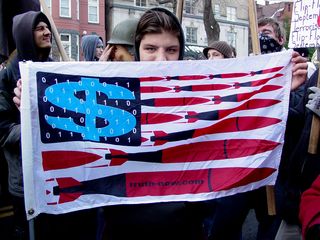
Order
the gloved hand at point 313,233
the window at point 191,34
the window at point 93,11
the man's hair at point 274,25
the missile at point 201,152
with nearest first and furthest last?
the gloved hand at point 313,233 < the missile at point 201,152 < the man's hair at point 274,25 < the window at point 93,11 < the window at point 191,34

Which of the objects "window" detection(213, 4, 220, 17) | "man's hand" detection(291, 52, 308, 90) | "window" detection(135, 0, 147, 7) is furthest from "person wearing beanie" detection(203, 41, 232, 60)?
"window" detection(213, 4, 220, 17)

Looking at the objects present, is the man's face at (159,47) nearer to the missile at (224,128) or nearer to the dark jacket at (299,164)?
the missile at (224,128)

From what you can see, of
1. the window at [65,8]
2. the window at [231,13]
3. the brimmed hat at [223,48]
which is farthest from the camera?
the window at [231,13]

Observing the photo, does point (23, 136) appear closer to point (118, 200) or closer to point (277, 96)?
point (118, 200)

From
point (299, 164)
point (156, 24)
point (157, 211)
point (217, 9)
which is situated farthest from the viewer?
point (217, 9)

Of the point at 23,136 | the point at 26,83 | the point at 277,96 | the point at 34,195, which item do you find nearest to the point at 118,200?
the point at 34,195

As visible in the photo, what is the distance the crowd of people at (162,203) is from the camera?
7.09 ft

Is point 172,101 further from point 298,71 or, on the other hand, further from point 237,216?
point 237,216

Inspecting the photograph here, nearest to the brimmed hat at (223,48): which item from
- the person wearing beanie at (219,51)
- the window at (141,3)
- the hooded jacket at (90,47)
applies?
the person wearing beanie at (219,51)

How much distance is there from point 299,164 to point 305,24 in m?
0.87

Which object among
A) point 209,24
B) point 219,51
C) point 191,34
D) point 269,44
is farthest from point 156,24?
point 191,34

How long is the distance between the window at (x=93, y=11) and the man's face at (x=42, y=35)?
1385 inches

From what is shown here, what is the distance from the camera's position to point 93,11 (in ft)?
124

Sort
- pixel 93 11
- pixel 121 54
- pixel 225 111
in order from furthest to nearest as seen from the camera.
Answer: pixel 93 11 < pixel 121 54 < pixel 225 111
